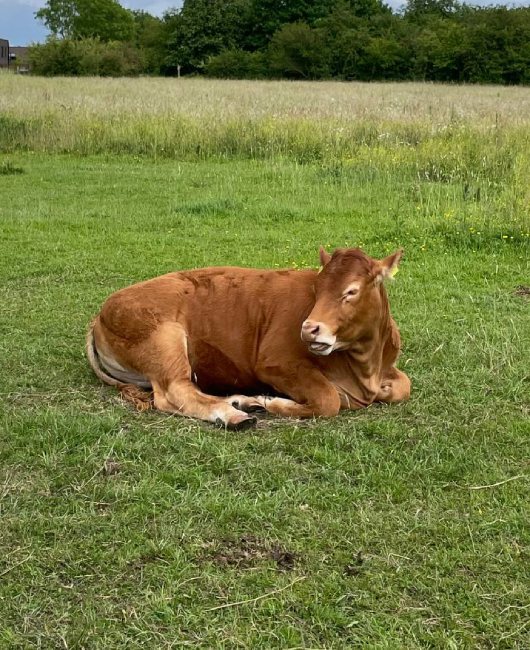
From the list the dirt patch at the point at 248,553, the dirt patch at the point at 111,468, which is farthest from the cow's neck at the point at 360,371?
the dirt patch at the point at 248,553

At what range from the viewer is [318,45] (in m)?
58.9

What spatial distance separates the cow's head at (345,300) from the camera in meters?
4.39

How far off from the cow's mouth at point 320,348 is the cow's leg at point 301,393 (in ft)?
0.93

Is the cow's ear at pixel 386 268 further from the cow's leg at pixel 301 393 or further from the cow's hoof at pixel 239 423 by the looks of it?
the cow's hoof at pixel 239 423

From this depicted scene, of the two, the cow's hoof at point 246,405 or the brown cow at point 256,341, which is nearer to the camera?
the brown cow at point 256,341

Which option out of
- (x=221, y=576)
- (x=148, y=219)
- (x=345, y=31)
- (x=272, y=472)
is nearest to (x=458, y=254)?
(x=148, y=219)

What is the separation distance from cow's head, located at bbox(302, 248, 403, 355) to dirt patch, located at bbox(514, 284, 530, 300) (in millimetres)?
3142

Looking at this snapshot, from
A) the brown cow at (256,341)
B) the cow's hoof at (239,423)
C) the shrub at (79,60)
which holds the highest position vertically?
the shrub at (79,60)

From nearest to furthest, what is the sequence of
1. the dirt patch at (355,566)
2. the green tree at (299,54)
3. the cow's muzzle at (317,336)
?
1. the dirt patch at (355,566)
2. the cow's muzzle at (317,336)
3. the green tree at (299,54)

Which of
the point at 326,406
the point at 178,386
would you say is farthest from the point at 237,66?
the point at 326,406

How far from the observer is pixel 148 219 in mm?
10773

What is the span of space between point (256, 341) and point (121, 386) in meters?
0.92

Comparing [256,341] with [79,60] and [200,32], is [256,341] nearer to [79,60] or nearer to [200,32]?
[79,60]

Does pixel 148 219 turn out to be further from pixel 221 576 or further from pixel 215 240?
pixel 221 576
